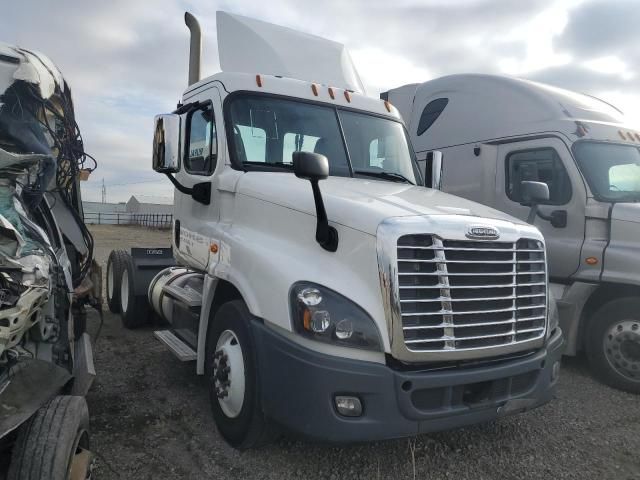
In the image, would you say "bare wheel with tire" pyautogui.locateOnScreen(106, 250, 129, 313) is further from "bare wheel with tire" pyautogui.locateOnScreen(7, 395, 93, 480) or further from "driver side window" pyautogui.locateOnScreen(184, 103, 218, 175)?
"bare wheel with tire" pyautogui.locateOnScreen(7, 395, 93, 480)

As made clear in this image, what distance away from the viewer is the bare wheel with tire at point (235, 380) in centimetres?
326

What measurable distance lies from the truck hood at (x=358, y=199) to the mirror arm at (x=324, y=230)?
0.08 metres

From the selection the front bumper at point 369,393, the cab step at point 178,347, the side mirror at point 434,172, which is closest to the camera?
the front bumper at point 369,393

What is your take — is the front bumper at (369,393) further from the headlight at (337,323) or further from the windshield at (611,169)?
the windshield at (611,169)

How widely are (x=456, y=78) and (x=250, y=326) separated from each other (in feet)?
18.5

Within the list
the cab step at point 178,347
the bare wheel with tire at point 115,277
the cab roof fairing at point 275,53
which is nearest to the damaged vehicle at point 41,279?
the cab step at point 178,347

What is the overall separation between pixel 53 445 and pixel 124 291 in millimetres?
4865

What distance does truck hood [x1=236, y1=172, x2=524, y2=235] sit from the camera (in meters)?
3.08

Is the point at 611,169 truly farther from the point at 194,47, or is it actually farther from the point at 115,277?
the point at 115,277

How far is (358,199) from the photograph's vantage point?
3301 mm

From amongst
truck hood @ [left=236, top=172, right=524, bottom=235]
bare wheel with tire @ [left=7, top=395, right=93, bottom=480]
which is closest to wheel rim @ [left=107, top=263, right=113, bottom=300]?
truck hood @ [left=236, top=172, right=524, bottom=235]

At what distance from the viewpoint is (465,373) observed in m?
2.98

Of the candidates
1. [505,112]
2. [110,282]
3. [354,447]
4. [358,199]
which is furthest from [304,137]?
[110,282]

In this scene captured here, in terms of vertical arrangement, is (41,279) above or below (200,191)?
below
